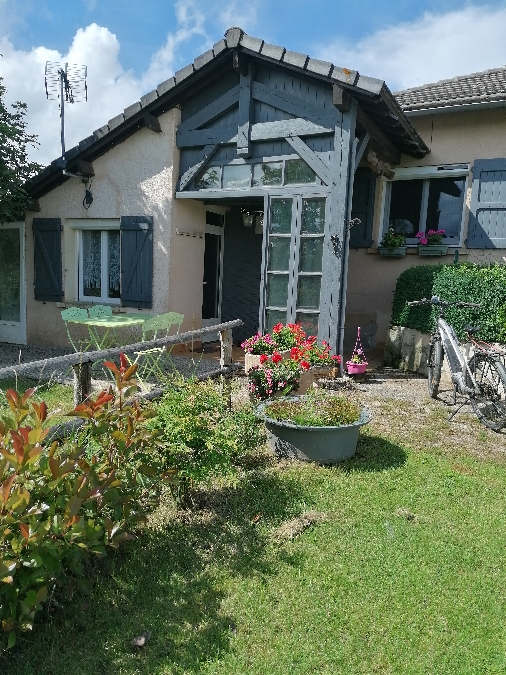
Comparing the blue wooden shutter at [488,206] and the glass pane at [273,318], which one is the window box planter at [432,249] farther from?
the glass pane at [273,318]

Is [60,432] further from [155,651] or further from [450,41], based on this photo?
[450,41]

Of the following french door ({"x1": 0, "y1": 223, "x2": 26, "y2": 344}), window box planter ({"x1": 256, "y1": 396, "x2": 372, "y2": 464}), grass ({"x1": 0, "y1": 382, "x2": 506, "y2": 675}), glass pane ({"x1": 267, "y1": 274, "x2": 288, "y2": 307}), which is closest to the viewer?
grass ({"x1": 0, "y1": 382, "x2": 506, "y2": 675})

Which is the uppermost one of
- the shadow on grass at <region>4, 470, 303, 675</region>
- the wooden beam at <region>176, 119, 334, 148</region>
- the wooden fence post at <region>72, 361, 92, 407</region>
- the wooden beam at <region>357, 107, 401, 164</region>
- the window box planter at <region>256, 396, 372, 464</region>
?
the wooden beam at <region>357, 107, 401, 164</region>

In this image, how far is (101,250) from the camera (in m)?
8.72

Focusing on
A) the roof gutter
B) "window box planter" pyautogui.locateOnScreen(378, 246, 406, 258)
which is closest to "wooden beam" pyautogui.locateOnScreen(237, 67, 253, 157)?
the roof gutter

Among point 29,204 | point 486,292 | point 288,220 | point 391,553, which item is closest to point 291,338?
point 288,220

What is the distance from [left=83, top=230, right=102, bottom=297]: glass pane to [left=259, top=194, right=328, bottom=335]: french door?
357cm

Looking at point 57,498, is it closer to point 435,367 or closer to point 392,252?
point 435,367

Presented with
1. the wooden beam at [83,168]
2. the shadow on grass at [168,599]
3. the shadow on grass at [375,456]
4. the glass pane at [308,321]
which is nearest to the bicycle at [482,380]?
the shadow on grass at [375,456]

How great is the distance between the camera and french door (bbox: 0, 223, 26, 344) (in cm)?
942

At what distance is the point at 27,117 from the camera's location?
841 cm

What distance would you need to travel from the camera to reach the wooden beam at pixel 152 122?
7314mm

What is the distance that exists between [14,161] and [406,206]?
23.5ft

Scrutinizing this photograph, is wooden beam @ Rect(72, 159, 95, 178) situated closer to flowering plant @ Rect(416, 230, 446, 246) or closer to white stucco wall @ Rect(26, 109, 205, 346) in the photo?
white stucco wall @ Rect(26, 109, 205, 346)
